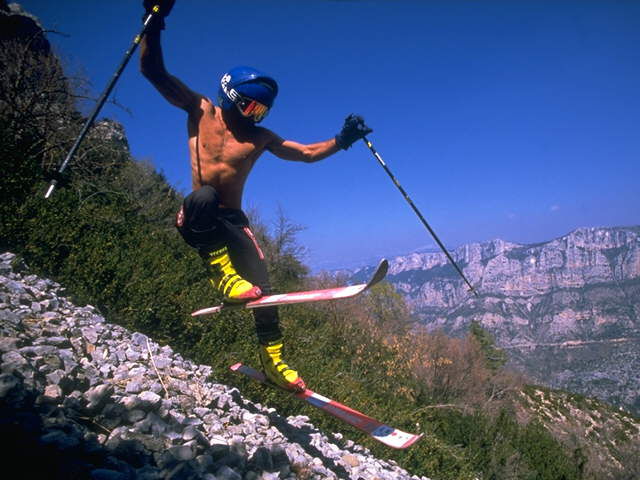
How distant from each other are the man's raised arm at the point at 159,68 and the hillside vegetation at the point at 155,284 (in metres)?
2.06

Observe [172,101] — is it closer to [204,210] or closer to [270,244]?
[204,210]

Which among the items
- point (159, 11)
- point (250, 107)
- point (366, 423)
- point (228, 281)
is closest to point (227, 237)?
point (228, 281)

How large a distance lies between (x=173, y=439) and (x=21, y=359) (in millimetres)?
1221

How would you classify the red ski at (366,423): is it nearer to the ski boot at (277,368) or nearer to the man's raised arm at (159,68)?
the ski boot at (277,368)

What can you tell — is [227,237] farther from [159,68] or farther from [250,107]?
[159,68]

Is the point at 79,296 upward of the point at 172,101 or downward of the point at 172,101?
downward

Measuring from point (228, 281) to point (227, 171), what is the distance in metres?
1.18

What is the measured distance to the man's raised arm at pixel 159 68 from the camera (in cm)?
322

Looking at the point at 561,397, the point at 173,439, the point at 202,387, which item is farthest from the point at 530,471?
the point at 561,397

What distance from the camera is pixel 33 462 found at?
1.62m

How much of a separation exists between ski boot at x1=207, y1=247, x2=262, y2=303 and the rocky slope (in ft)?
3.36

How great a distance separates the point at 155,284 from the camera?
21.1 feet

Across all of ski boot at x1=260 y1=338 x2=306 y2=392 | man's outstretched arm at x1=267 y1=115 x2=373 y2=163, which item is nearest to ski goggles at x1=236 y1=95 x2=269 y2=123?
man's outstretched arm at x1=267 y1=115 x2=373 y2=163

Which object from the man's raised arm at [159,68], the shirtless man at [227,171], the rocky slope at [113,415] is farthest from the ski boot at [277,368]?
the man's raised arm at [159,68]
